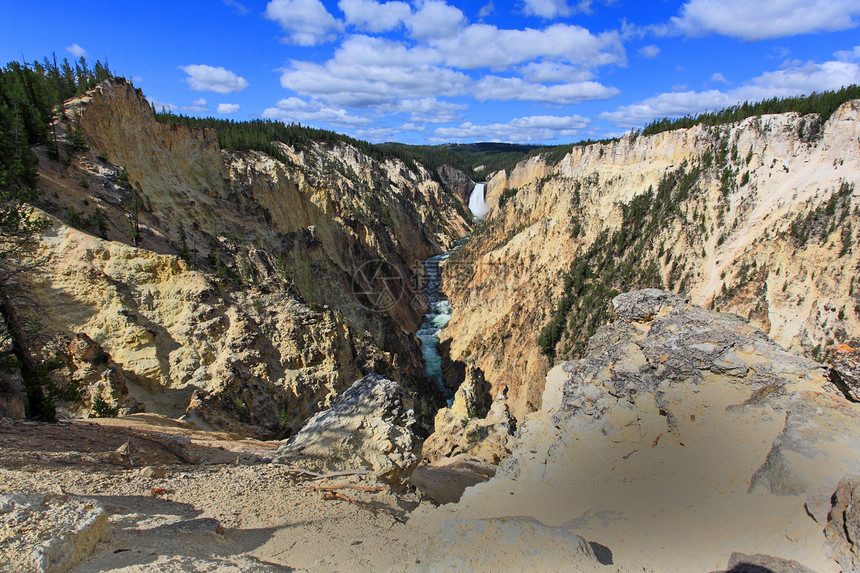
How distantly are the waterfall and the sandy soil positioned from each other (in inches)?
4341

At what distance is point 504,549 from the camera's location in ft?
13.9

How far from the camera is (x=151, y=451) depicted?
7848 millimetres

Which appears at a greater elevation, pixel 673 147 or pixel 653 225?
pixel 673 147

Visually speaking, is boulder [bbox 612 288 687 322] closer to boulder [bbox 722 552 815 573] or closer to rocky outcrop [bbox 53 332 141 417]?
boulder [bbox 722 552 815 573]

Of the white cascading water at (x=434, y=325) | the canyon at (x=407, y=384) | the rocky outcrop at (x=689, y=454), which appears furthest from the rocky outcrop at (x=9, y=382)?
the white cascading water at (x=434, y=325)

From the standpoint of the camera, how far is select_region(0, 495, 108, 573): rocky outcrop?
11.0ft

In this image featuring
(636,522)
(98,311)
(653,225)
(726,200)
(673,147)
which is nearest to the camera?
(636,522)

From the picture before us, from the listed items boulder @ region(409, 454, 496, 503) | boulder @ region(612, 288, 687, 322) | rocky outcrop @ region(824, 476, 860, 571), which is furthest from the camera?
boulder @ region(612, 288, 687, 322)

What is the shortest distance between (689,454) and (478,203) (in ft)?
382

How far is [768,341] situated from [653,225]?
34993 millimetres

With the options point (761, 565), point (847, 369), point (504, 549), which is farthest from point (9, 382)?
point (847, 369)

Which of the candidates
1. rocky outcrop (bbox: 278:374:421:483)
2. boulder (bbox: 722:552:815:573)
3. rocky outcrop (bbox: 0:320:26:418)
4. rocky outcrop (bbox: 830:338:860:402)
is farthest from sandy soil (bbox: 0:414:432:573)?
rocky outcrop (bbox: 830:338:860:402)

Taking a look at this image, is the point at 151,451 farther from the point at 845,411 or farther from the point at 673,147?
the point at 673,147

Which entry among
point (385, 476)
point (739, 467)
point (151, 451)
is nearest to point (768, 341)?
point (739, 467)
